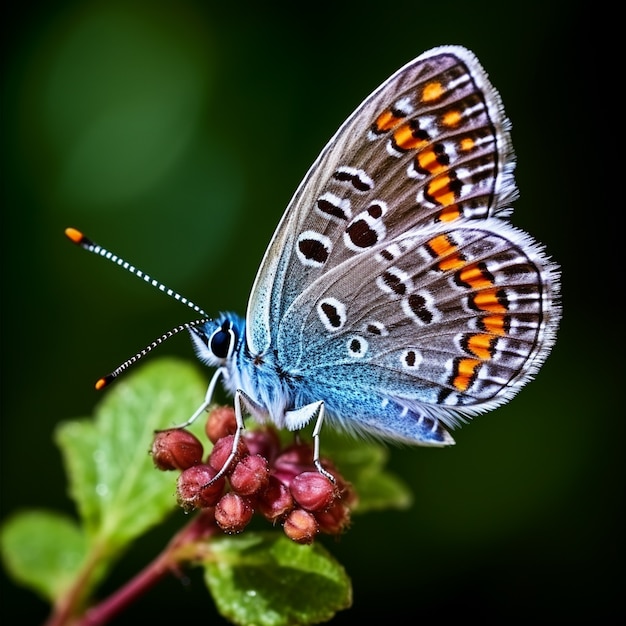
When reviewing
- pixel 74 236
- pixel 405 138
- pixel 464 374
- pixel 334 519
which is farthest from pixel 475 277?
pixel 74 236

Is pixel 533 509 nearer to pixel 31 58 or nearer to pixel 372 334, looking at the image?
pixel 372 334

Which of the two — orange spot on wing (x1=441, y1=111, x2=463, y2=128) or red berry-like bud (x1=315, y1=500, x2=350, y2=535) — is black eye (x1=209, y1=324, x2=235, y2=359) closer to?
red berry-like bud (x1=315, y1=500, x2=350, y2=535)

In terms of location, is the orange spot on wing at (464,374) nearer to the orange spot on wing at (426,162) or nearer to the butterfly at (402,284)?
the butterfly at (402,284)

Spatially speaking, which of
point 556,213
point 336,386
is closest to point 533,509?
point 556,213

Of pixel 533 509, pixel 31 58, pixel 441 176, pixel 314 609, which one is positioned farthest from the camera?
pixel 31 58

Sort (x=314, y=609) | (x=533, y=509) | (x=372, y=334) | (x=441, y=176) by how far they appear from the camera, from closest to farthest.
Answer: (x=314, y=609), (x=441, y=176), (x=372, y=334), (x=533, y=509)

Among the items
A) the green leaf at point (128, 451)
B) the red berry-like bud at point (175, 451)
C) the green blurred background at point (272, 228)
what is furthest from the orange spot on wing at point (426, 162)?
the green blurred background at point (272, 228)
